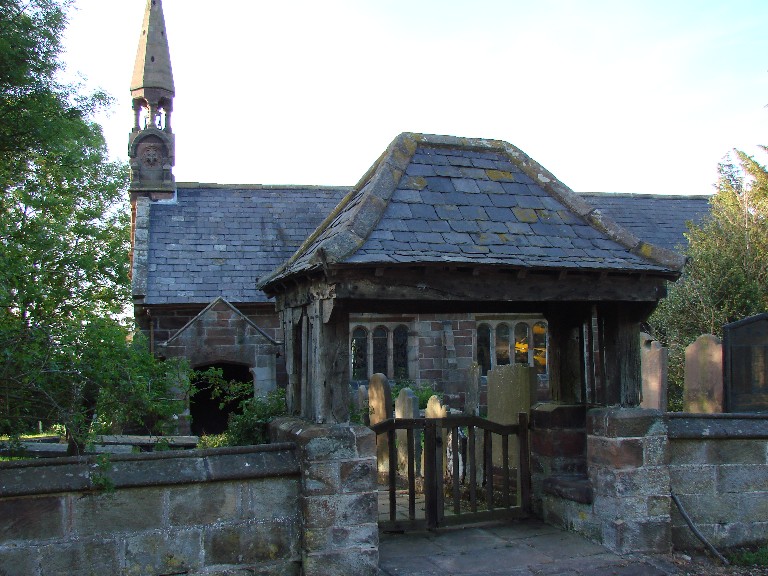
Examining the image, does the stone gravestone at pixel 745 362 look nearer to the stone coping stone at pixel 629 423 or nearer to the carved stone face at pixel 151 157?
the stone coping stone at pixel 629 423

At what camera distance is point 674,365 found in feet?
43.3

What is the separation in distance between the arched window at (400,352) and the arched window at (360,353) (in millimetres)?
744

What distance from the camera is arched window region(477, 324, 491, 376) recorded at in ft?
64.7

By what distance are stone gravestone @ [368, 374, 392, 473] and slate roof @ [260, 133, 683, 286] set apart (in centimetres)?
321

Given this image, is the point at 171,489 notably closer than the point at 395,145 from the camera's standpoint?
Yes

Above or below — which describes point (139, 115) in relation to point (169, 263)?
above

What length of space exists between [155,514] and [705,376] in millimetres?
7216

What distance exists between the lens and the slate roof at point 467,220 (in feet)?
18.9

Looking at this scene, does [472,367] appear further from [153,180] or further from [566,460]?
[153,180]

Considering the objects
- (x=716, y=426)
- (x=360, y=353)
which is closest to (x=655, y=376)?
(x=716, y=426)

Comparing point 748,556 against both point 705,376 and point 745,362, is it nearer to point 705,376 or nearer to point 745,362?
point 745,362

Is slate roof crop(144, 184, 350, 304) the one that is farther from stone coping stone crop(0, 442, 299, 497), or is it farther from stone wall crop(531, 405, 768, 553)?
stone coping stone crop(0, 442, 299, 497)

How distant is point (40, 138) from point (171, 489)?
8.22 meters

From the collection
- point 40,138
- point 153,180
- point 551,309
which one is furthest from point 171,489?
point 153,180
